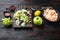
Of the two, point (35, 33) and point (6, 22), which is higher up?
point (6, 22)

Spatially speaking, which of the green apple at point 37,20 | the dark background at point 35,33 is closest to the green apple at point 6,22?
the dark background at point 35,33

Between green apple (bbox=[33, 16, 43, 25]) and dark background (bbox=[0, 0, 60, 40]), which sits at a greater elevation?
green apple (bbox=[33, 16, 43, 25])

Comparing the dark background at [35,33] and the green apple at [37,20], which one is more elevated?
the green apple at [37,20]

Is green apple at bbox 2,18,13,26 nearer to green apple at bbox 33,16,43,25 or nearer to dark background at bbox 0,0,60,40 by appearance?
dark background at bbox 0,0,60,40

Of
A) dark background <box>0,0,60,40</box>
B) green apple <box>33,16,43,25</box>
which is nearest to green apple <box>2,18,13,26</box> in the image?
dark background <box>0,0,60,40</box>

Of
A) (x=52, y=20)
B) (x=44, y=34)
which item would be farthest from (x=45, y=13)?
(x=44, y=34)

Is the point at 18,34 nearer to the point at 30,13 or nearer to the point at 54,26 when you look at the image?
the point at 30,13

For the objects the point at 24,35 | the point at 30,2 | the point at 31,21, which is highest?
the point at 30,2

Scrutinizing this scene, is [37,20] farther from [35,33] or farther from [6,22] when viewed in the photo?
[6,22]

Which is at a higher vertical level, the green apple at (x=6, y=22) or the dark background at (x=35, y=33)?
the green apple at (x=6, y=22)

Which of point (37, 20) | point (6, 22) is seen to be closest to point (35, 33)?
point (37, 20)

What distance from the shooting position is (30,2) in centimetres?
239

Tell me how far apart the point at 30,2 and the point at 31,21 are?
0.97 ft

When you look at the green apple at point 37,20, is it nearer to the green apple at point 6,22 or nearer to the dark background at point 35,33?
the dark background at point 35,33
